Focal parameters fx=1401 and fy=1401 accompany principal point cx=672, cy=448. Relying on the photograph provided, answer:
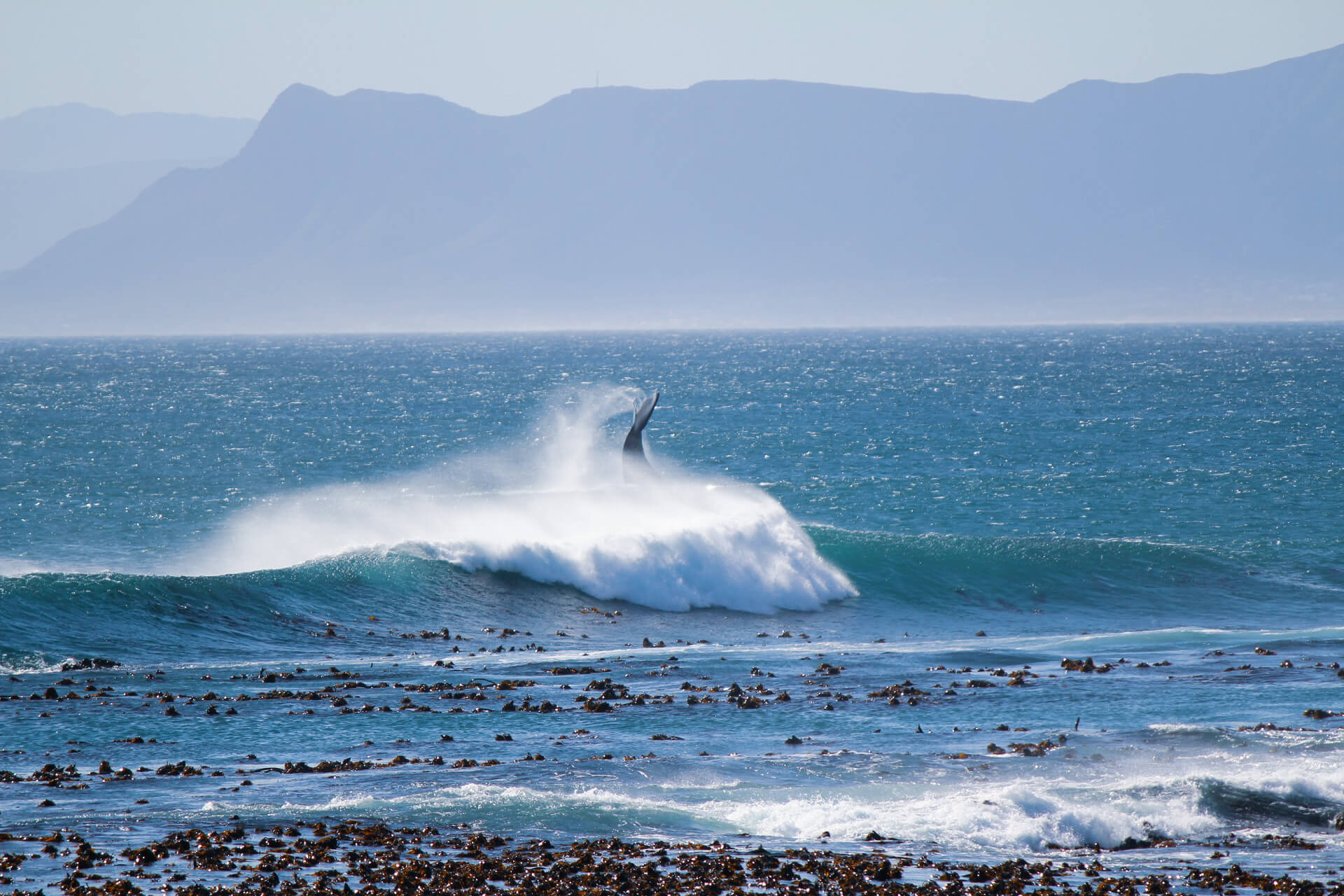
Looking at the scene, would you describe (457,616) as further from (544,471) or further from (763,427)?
(763,427)

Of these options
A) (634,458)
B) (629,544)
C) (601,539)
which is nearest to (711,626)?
(629,544)

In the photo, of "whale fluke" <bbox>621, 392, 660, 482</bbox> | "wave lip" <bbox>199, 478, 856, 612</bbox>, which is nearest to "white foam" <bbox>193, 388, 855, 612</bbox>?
"wave lip" <bbox>199, 478, 856, 612</bbox>

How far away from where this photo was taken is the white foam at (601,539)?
113 feet

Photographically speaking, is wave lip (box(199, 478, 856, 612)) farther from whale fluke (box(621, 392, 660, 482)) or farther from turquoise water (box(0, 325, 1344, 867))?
whale fluke (box(621, 392, 660, 482))

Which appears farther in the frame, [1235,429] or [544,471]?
[1235,429]

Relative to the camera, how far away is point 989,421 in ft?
264

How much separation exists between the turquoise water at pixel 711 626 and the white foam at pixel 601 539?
0.40ft

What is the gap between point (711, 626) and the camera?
3206 cm

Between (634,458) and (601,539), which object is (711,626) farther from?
(634,458)

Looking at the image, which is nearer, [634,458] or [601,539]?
[601,539]

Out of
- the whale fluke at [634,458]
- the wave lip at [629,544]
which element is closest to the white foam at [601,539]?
the wave lip at [629,544]

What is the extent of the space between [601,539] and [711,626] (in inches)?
195

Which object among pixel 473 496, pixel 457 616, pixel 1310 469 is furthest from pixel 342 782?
pixel 1310 469

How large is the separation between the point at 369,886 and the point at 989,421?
70416 millimetres
